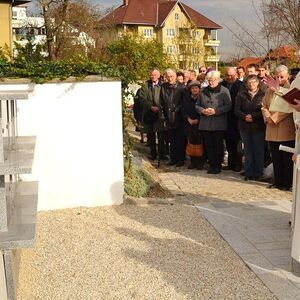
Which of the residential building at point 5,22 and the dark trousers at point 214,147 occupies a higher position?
the residential building at point 5,22

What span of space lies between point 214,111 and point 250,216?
9.15ft

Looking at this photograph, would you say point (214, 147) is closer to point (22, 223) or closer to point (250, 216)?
point (250, 216)

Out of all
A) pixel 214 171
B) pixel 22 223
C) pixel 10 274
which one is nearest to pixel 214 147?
pixel 214 171

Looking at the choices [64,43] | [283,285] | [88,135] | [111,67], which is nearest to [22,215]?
[283,285]

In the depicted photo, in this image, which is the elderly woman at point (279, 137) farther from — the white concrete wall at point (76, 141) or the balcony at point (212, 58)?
the balcony at point (212, 58)

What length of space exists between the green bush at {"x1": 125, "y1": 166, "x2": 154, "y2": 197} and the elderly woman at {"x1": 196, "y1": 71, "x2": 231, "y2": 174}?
1.70 m

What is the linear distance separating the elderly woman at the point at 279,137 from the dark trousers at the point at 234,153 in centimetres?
155

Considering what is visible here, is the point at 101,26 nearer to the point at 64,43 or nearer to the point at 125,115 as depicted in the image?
the point at 64,43

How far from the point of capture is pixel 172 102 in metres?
9.95

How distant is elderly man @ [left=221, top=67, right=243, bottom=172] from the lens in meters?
9.26

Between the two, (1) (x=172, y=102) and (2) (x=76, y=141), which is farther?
(1) (x=172, y=102)

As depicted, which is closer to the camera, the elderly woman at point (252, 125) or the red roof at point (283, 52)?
the elderly woman at point (252, 125)

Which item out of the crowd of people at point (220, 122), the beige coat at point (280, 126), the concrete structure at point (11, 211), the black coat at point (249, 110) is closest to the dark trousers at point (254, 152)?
the crowd of people at point (220, 122)

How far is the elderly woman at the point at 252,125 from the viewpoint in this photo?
8.38m
